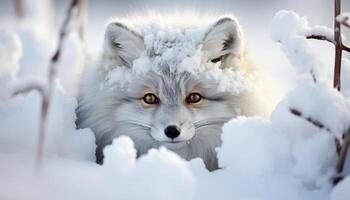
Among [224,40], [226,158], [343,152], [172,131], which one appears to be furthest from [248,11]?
[343,152]

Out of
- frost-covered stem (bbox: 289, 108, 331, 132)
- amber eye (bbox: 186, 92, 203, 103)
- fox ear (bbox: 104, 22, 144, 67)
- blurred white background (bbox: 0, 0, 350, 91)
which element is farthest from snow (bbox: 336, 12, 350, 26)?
blurred white background (bbox: 0, 0, 350, 91)

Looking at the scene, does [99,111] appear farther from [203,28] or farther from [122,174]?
[122,174]

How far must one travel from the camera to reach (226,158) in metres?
1.75

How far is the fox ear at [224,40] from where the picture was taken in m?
2.57

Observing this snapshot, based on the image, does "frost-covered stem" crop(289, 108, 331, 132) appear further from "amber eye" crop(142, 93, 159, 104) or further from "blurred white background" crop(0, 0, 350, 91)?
"blurred white background" crop(0, 0, 350, 91)

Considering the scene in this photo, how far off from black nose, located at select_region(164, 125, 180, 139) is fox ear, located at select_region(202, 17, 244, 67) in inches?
14.9

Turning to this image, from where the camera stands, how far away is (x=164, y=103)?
2529 millimetres

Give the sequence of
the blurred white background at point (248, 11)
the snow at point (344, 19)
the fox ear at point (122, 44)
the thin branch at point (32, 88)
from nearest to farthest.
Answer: the thin branch at point (32, 88)
the snow at point (344, 19)
the fox ear at point (122, 44)
the blurred white background at point (248, 11)


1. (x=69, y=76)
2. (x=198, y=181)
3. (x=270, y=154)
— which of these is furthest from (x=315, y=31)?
(x=69, y=76)

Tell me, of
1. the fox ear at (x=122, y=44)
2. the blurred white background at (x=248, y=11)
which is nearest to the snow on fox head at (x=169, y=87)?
the fox ear at (x=122, y=44)

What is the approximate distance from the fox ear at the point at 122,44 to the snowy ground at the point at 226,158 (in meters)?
0.68

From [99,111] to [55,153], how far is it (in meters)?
0.72

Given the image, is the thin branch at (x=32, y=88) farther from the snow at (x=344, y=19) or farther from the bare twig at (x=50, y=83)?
the snow at (x=344, y=19)

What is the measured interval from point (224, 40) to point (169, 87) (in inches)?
12.8
